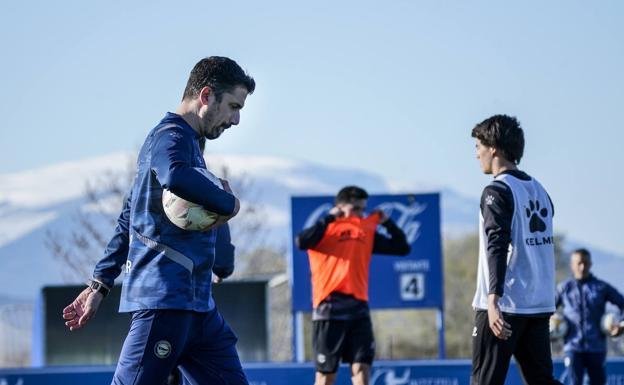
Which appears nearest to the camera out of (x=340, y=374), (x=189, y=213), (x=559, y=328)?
(x=189, y=213)

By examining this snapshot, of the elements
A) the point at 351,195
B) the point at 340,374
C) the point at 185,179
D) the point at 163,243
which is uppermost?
the point at 351,195

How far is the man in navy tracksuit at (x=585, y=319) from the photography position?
1308 centimetres

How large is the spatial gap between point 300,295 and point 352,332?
14.0 ft

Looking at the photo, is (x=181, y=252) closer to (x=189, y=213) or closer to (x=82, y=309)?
(x=189, y=213)

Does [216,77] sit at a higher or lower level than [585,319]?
higher

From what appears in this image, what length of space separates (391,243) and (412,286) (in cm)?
357

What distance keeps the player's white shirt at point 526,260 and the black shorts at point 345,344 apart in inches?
177

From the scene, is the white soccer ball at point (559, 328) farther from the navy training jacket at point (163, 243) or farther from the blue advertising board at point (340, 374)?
the navy training jacket at point (163, 243)

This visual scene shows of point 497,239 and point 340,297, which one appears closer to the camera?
point 497,239

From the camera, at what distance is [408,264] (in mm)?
16172

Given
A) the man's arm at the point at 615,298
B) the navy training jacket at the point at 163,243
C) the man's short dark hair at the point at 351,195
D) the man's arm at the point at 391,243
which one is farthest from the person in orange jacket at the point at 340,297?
the navy training jacket at the point at 163,243

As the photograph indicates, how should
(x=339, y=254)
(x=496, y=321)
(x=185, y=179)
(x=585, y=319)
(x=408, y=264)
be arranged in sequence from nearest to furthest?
(x=185, y=179)
(x=496, y=321)
(x=339, y=254)
(x=585, y=319)
(x=408, y=264)

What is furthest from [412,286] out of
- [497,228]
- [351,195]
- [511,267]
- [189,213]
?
[189,213]

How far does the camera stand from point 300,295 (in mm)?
16000
